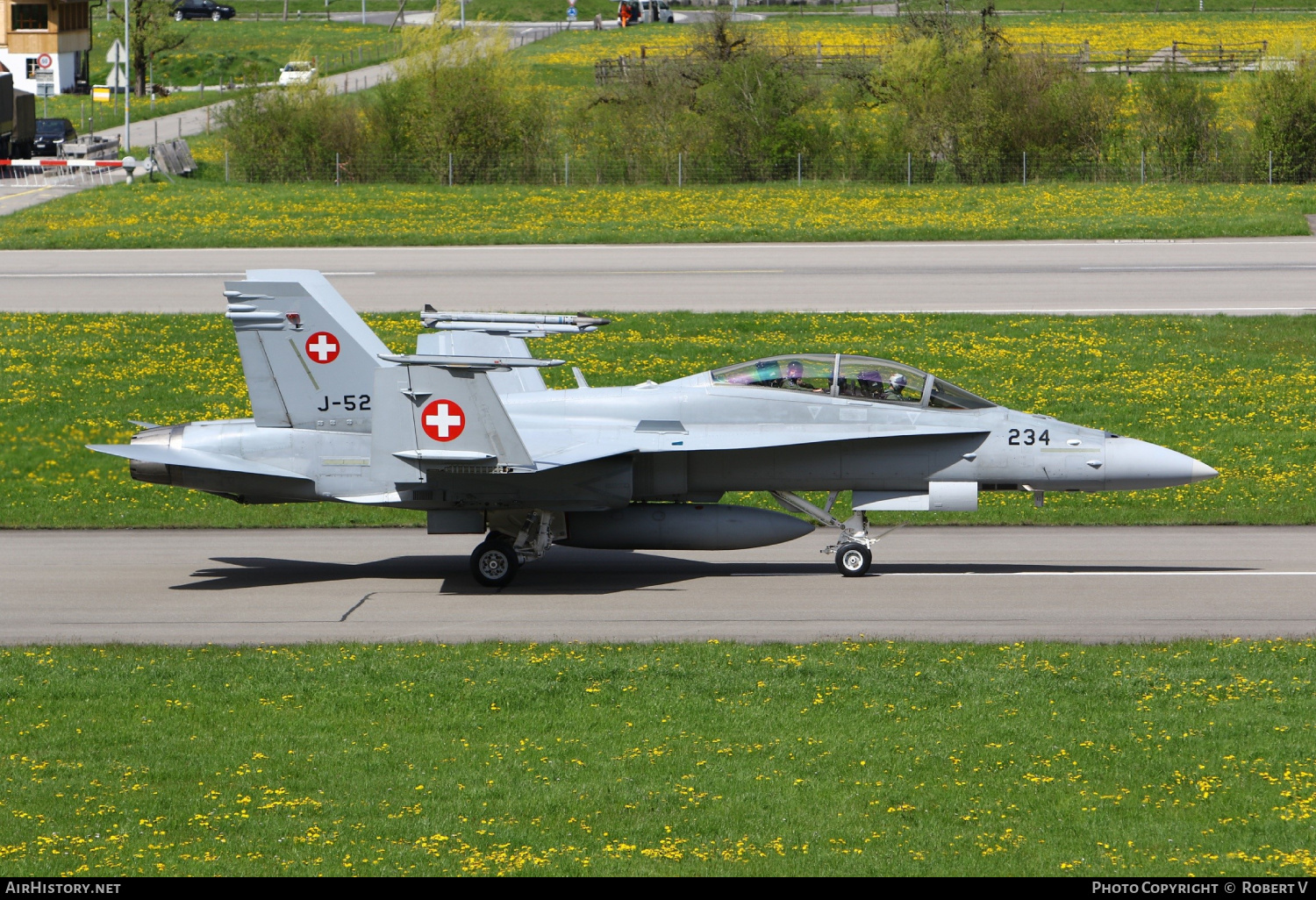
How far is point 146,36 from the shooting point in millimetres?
80938

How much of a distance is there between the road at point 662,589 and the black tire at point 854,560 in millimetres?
165

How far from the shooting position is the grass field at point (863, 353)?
69.4ft

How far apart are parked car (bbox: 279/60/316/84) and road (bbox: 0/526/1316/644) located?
121 ft

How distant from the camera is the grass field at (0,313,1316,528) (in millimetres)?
21141

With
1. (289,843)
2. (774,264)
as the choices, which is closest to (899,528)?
(289,843)

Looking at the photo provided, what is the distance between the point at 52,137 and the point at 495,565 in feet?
165

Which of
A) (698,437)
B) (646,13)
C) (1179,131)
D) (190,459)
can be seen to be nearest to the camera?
(190,459)

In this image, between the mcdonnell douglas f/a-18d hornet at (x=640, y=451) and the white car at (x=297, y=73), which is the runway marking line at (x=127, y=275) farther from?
the white car at (x=297, y=73)

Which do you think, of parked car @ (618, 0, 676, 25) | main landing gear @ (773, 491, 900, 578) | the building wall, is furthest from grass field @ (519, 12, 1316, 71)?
main landing gear @ (773, 491, 900, 578)

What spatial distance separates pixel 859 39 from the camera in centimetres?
8856

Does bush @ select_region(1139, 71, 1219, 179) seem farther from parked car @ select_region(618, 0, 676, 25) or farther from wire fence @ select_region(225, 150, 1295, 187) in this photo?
parked car @ select_region(618, 0, 676, 25)

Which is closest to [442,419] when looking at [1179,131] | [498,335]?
[498,335]

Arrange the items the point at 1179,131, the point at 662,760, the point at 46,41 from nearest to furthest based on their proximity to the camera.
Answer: the point at 662,760 < the point at 1179,131 < the point at 46,41

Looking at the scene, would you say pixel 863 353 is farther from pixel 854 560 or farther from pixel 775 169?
pixel 775 169
